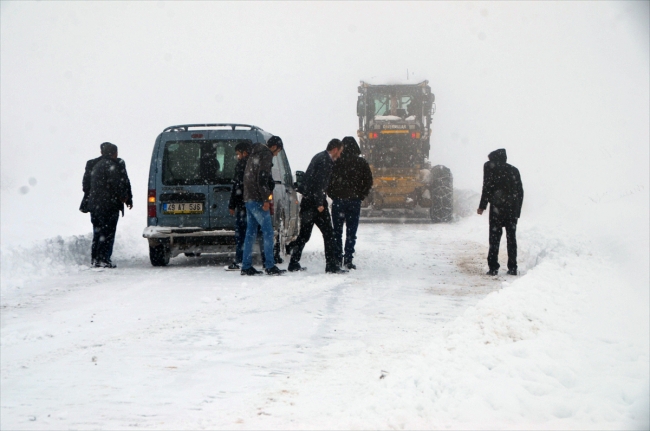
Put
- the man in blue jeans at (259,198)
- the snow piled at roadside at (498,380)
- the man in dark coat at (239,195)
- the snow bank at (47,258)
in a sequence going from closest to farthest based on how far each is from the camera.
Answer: the snow piled at roadside at (498,380), the man in blue jeans at (259,198), the snow bank at (47,258), the man in dark coat at (239,195)

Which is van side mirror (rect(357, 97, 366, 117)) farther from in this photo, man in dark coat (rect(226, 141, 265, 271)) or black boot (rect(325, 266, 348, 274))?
black boot (rect(325, 266, 348, 274))

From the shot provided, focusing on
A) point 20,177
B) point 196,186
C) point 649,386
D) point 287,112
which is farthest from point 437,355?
point 287,112

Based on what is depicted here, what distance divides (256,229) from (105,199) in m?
2.80

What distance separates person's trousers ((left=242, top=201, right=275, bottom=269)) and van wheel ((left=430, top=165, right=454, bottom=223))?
39.4 ft

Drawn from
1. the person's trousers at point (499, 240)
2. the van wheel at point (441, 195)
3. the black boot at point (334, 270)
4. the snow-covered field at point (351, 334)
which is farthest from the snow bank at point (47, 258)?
the van wheel at point (441, 195)

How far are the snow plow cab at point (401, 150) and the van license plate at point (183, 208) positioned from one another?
1026cm

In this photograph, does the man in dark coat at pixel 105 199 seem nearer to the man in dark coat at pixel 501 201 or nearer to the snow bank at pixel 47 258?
the snow bank at pixel 47 258

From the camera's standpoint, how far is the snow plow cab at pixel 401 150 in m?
20.8

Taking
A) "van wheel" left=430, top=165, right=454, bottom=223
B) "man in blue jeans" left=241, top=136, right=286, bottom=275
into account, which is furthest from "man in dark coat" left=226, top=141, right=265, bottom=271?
"van wheel" left=430, top=165, right=454, bottom=223

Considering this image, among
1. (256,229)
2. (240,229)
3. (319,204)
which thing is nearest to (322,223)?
(319,204)

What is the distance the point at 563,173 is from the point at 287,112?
64306 millimetres

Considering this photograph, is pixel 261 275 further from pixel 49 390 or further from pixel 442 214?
pixel 442 214

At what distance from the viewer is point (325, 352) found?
534 centimetres

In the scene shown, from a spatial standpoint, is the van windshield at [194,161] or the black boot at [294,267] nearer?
the black boot at [294,267]
